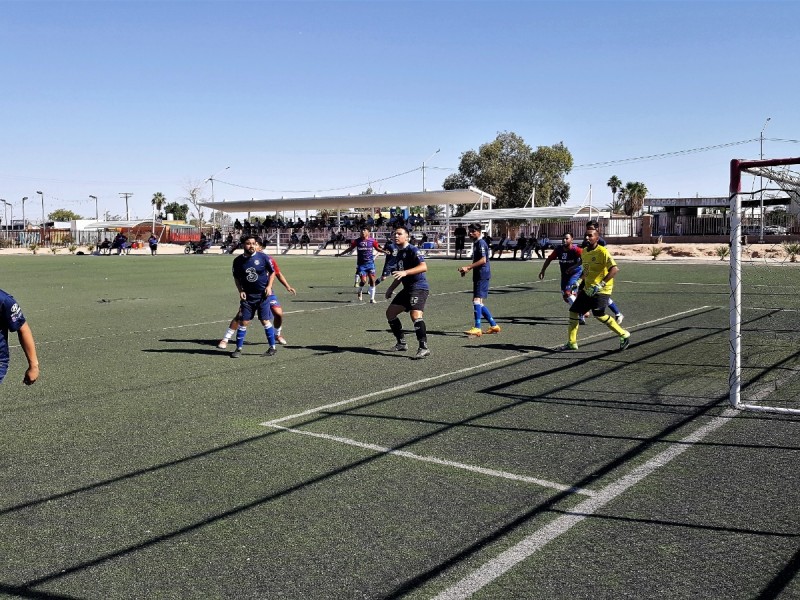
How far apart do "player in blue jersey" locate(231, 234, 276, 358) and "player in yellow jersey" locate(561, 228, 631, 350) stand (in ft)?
15.3

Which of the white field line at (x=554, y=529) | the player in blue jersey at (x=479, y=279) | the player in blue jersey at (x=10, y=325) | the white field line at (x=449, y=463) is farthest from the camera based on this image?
the player in blue jersey at (x=479, y=279)

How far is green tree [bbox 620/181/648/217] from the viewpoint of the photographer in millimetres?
83588

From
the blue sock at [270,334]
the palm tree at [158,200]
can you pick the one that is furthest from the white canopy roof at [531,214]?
the palm tree at [158,200]

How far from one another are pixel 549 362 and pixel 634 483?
5.10 m

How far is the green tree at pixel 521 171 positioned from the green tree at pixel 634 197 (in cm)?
742

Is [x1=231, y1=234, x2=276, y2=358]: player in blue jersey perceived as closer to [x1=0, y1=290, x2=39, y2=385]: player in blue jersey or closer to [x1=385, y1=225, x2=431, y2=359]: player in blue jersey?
[x1=385, y1=225, x2=431, y2=359]: player in blue jersey

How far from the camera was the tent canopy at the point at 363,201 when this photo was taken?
5088 centimetres

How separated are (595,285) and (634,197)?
256ft

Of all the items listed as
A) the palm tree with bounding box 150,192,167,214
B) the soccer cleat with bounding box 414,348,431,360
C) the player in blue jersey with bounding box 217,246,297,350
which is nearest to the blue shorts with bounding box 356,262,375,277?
the player in blue jersey with bounding box 217,246,297,350

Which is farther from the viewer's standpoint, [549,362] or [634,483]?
[549,362]

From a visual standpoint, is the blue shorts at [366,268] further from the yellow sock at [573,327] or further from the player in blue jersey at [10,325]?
the player in blue jersey at [10,325]

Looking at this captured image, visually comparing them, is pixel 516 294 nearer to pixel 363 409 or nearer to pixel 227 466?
pixel 363 409

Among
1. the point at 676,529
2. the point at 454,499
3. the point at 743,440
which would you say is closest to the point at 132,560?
the point at 454,499

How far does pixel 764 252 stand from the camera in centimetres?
2327
